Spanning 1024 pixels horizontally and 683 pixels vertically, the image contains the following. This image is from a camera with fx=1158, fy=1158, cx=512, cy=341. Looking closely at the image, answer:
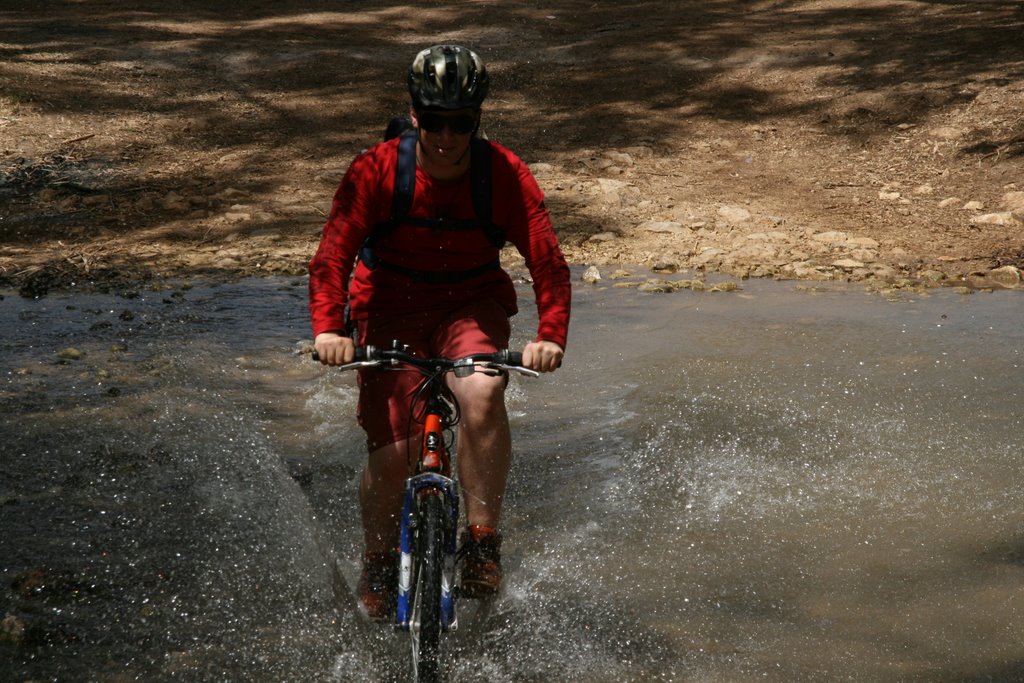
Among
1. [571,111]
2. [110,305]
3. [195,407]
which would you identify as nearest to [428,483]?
[195,407]

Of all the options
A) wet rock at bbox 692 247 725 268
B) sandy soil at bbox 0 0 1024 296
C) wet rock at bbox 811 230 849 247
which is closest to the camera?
wet rock at bbox 692 247 725 268

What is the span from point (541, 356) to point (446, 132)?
0.81 metres

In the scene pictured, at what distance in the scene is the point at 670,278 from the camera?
9.45m

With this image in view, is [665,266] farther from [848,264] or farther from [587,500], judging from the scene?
[587,500]

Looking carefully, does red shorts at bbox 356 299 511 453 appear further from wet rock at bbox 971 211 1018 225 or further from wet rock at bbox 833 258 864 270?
wet rock at bbox 971 211 1018 225

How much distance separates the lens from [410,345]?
4137 mm

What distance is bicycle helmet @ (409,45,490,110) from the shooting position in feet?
12.2

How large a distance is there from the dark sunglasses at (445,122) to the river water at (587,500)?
1798 mm

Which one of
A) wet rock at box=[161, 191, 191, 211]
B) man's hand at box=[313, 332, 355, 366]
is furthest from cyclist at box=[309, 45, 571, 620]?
wet rock at box=[161, 191, 191, 211]

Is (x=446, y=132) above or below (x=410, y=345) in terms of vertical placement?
above

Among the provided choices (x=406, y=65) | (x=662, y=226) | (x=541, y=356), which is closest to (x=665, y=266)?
(x=662, y=226)

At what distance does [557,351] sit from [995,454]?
10.6 ft

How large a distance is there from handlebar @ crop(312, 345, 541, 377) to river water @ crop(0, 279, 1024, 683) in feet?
A: 3.68

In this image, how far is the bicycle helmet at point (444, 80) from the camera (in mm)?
3730
